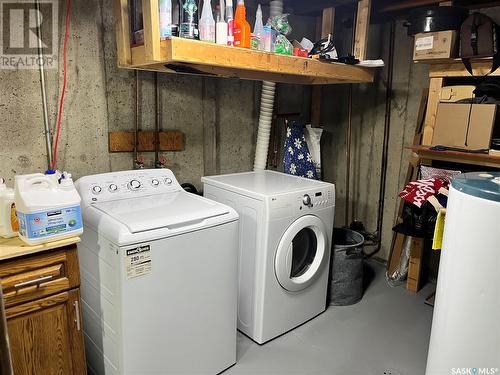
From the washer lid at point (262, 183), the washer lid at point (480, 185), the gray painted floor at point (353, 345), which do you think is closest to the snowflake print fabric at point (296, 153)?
the washer lid at point (262, 183)

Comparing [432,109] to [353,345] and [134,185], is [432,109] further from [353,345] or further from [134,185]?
[134,185]

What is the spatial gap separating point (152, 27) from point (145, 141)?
0.92m

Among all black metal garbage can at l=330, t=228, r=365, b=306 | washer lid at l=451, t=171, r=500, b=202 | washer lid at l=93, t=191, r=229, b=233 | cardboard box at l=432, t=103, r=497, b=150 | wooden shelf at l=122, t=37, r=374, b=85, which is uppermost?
wooden shelf at l=122, t=37, r=374, b=85

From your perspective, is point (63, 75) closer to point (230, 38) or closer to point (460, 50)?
point (230, 38)

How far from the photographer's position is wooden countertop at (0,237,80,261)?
1.39 meters

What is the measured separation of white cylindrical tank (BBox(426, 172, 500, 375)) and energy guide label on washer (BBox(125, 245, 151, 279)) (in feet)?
3.97

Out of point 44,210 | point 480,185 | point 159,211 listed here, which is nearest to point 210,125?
point 159,211

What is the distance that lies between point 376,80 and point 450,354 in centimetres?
243

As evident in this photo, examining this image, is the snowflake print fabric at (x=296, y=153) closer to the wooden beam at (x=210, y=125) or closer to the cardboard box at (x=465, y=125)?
the wooden beam at (x=210, y=125)

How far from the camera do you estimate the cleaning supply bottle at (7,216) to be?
1515mm

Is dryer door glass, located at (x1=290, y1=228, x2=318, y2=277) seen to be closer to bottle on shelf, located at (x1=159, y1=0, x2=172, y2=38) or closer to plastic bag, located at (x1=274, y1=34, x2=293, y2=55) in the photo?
plastic bag, located at (x1=274, y1=34, x2=293, y2=55)

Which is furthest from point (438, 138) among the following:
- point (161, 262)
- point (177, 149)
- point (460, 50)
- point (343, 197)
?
point (161, 262)

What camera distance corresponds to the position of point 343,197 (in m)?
3.66

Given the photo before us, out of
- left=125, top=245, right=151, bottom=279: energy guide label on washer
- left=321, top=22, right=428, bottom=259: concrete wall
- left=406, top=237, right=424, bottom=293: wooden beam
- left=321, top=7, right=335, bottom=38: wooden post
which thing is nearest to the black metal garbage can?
left=406, top=237, right=424, bottom=293: wooden beam
